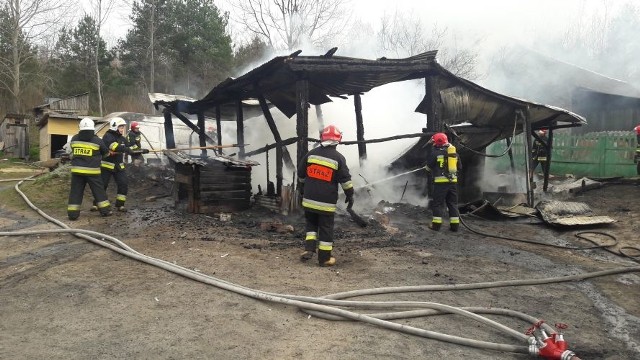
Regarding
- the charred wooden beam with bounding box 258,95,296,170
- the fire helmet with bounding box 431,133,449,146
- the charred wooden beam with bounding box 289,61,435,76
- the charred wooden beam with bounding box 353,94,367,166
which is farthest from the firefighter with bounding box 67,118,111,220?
the fire helmet with bounding box 431,133,449,146

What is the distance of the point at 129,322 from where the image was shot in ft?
10.9

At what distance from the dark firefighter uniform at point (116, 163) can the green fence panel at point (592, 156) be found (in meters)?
11.0

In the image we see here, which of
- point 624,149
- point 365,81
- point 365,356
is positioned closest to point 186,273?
point 365,356

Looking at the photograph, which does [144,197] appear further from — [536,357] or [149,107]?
[149,107]

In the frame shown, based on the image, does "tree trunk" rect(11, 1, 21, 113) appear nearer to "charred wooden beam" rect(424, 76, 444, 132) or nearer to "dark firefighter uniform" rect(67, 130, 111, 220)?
"dark firefighter uniform" rect(67, 130, 111, 220)

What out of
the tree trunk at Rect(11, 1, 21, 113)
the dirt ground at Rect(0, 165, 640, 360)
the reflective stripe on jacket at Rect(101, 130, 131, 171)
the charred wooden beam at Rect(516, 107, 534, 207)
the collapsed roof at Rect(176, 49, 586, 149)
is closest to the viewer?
the dirt ground at Rect(0, 165, 640, 360)

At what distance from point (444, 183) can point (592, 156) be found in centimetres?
909

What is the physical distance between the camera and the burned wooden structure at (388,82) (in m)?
7.36

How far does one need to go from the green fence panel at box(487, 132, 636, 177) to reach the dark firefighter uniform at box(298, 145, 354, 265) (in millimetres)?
10292

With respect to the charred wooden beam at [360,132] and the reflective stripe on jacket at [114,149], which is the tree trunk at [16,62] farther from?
the charred wooden beam at [360,132]

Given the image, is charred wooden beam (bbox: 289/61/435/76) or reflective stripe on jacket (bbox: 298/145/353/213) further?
charred wooden beam (bbox: 289/61/435/76)

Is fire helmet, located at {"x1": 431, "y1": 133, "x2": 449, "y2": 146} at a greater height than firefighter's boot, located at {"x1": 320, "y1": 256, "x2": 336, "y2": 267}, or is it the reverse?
fire helmet, located at {"x1": 431, "y1": 133, "x2": 449, "y2": 146}

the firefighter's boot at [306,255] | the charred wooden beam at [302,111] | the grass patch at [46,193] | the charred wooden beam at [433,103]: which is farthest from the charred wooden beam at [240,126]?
the firefighter's boot at [306,255]

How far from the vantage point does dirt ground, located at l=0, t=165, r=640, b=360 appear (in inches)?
120
